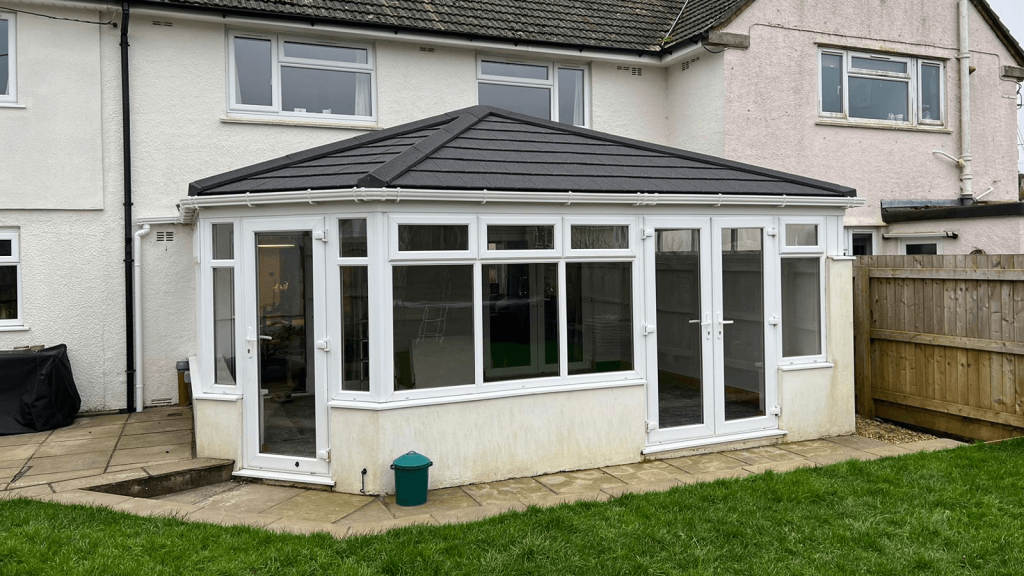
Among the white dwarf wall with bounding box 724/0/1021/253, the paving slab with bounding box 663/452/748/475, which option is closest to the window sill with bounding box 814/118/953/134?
the white dwarf wall with bounding box 724/0/1021/253

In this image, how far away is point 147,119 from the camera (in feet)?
33.0

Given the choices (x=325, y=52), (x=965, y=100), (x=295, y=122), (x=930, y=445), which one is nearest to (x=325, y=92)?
(x=325, y=52)

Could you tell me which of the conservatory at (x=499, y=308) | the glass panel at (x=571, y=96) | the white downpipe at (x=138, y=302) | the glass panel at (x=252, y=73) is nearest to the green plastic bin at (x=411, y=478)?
the conservatory at (x=499, y=308)

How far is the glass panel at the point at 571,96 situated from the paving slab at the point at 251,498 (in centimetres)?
810

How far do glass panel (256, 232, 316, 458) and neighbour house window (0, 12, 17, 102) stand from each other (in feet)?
17.2

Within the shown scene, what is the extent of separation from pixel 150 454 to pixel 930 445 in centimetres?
807

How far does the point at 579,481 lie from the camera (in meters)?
6.93

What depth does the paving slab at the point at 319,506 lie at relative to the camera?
5977mm

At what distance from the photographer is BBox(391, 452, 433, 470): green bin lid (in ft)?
20.2

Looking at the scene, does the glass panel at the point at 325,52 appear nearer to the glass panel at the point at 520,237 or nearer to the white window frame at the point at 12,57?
the white window frame at the point at 12,57

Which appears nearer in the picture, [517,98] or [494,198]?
[494,198]

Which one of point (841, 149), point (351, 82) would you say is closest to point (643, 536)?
point (351, 82)

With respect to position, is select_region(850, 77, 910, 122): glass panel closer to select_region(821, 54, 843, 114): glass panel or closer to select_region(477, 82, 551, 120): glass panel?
select_region(821, 54, 843, 114): glass panel

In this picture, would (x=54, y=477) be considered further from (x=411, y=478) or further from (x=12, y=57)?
(x=12, y=57)
